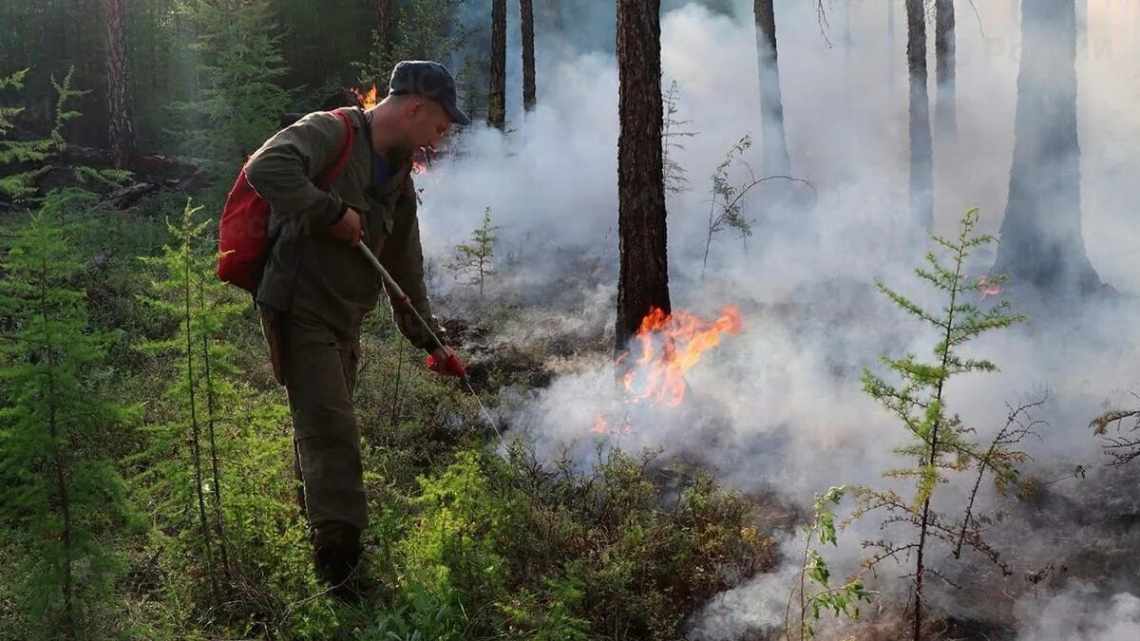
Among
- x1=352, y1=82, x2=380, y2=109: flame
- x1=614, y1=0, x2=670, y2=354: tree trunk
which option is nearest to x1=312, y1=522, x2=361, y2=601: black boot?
x1=352, y1=82, x2=380, y2=109: flame

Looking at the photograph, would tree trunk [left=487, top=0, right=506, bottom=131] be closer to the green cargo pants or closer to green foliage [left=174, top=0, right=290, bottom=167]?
green foliage [left=174, top=0, right=290, bottom=167]

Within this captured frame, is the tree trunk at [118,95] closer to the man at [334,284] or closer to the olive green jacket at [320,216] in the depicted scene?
the olive green jacket at [320,216]

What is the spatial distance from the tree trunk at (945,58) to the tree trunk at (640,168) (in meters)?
10.9

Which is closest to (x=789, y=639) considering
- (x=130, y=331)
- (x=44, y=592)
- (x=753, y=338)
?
(x=44, y=592)

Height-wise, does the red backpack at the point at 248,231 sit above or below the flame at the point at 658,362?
above

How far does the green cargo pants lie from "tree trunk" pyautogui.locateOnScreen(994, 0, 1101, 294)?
831 centimetres

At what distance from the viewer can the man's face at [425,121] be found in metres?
3.76

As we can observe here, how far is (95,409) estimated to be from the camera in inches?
121

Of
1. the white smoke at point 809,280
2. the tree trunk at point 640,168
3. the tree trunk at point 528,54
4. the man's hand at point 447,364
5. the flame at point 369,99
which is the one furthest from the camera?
the tree trunk at point 528,54

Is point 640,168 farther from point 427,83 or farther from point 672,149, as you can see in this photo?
point 672,149

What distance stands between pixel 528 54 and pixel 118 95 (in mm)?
8447

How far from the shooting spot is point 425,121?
12.4 ft

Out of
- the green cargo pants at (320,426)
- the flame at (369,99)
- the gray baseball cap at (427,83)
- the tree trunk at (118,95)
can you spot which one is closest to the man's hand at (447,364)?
the green cargo pants at (320,426)

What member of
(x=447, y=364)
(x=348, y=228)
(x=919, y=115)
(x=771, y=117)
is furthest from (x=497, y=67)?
(x=348, y=228)
